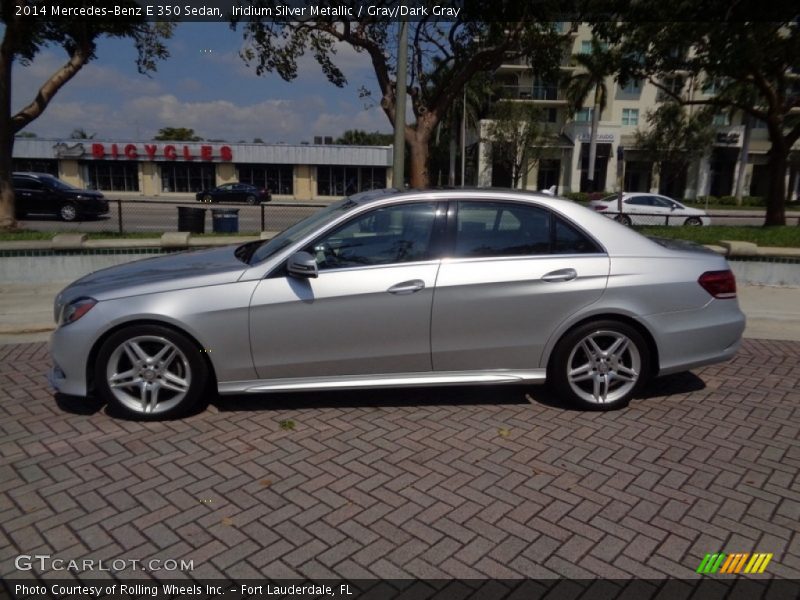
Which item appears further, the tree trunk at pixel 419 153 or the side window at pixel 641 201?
the side window at pixel 641 201

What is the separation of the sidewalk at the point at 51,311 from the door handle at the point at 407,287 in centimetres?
442

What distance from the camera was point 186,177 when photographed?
51.1 meters

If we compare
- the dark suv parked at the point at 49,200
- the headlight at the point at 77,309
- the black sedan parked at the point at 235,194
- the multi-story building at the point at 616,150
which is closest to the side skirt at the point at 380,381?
the headlight at the point at 77,309

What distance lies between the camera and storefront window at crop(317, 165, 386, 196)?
50844 millimetres

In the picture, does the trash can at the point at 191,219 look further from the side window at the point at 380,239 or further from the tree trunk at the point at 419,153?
the side window at the point at 380,239

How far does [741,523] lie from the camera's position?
3209mm

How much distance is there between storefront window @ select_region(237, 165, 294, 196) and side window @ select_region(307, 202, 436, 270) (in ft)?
156

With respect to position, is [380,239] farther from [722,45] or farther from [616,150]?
[616,150]

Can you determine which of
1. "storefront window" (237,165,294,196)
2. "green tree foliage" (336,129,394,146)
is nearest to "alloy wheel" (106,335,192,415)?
"storefront window" (237,165,294,196)

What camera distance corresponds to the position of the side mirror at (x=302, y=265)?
4.24m

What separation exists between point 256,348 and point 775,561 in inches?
125

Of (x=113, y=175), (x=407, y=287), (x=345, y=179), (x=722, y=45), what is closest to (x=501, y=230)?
(x=407, y=287)

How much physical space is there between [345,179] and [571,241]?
158 feet

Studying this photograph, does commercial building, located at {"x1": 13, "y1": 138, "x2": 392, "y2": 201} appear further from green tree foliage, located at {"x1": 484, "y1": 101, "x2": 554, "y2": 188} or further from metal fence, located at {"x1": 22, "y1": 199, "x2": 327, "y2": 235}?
metal fence, located at {"x1": 22, "y1": 199, "x2": 327, "y2": 235}
